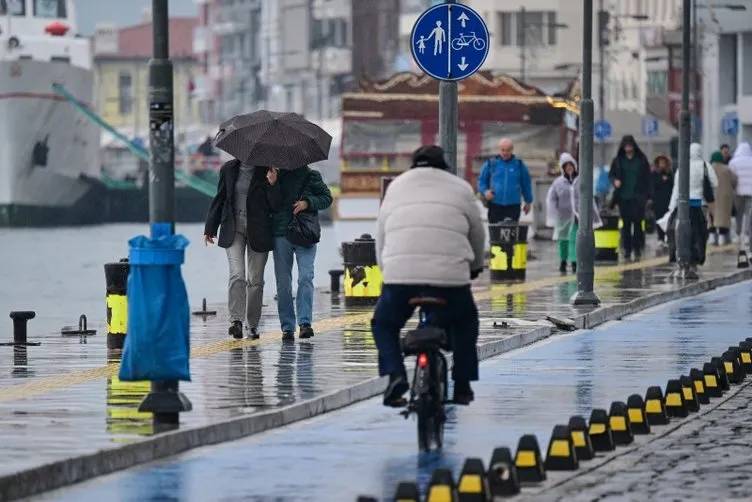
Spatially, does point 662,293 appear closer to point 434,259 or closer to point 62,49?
point 434,259

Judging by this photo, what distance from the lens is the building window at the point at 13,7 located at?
100 m

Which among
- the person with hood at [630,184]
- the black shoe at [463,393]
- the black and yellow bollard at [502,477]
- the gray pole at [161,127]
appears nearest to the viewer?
the black and yellow bollard at [502,477]

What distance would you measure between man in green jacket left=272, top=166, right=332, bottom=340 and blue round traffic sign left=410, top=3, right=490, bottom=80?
1412 mm

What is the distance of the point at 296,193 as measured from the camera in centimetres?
2264

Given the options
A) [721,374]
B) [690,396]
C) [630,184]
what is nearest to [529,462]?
[690,396]

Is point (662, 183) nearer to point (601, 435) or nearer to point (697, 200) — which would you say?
point (697, 200)

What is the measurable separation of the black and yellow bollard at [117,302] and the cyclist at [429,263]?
7015mm

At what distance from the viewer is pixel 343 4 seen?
167 meters

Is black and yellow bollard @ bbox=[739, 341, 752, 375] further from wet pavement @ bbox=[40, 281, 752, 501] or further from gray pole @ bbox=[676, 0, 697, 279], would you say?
gray pole @ bbox=[676, 0, 697, 279]

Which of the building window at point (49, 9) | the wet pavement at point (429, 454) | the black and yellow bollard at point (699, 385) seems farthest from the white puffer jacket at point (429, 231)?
the building window at point (49, 9)

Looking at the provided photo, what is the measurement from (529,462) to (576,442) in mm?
1044

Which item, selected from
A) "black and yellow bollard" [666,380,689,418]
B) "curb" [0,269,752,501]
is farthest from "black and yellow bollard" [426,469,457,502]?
"black and yellow bollard" [666,380,689,418]

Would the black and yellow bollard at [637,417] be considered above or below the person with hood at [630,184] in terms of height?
below

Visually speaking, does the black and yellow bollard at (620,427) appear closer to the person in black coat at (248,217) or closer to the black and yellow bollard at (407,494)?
the black and yellow bollard at (407,494)
